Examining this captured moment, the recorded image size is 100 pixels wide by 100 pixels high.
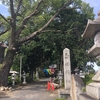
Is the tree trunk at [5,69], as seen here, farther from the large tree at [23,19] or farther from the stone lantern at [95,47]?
the stone lantern at [95,47]

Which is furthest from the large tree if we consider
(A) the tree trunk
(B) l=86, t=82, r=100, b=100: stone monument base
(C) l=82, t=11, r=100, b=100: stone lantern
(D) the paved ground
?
(B) l=86, t=82, r=100, b=100: stone monument base

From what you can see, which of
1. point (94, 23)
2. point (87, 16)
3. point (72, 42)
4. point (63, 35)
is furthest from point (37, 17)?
point (94, 23)

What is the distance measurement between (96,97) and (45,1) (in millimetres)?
15160

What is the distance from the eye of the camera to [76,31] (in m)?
20.8

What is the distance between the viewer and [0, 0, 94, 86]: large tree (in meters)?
16.9

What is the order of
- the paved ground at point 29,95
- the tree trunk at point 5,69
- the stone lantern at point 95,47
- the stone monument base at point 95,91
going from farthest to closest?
the tree trunk at point 5,69 < the paved ground at point 29,95 < the stone lantern at point 95,47 < the stone monument base at point 95,91

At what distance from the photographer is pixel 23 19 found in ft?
60.2

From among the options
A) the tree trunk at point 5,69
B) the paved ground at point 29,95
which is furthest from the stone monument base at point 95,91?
the tree trunk at point 5,69

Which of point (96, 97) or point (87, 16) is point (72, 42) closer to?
point (87, 16)

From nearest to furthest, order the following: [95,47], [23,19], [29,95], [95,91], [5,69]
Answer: [95,91] → [95,47] → [29,95] → [5,69] → [23,19]

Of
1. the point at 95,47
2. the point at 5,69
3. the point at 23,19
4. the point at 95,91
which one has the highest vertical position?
the point at 23,19

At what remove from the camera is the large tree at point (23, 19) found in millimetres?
16906

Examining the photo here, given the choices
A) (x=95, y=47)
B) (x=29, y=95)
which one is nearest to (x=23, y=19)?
(x=29, y=95)

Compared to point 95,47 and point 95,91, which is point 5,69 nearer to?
point 95,47
